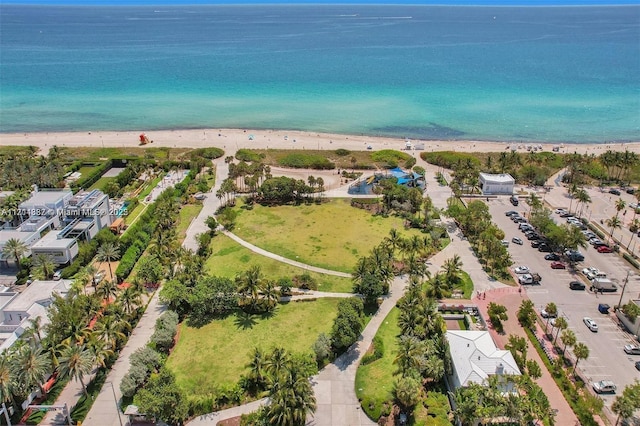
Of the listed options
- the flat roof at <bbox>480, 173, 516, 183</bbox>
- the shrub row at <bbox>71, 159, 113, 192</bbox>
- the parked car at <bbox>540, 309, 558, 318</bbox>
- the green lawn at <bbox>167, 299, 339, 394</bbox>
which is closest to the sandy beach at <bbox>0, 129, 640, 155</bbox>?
the shrub row at <bbox>71, 159, 113, 192</bbox>

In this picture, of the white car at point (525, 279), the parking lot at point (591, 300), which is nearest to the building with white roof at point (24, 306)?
the white car at point (525, 279)

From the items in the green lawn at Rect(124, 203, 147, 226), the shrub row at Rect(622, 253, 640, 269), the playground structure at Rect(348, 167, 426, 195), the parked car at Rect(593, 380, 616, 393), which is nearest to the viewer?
the parked car at Rect(593, 380, 616, 393)

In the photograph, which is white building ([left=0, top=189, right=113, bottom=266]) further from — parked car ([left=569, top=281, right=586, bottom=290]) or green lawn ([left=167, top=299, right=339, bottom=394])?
parked car ([left=569, top=281, right=586, bottom=290])

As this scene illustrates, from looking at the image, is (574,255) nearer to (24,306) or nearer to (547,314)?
(547,314)

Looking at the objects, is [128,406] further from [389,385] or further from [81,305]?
[389,385]


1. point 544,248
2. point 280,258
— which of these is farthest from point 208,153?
point 544,248
